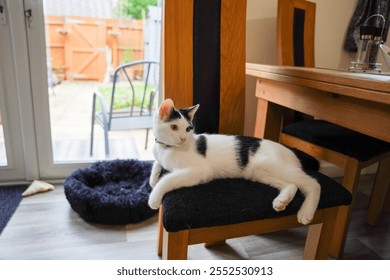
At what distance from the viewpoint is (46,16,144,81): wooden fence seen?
63.5 inches

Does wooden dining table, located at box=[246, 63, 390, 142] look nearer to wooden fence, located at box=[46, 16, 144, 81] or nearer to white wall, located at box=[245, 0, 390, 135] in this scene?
white wall, located at box=[245, 0, 390, 135]

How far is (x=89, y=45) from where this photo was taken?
5.72ft

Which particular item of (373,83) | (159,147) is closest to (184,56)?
(159,147)

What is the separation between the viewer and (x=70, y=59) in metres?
1.73

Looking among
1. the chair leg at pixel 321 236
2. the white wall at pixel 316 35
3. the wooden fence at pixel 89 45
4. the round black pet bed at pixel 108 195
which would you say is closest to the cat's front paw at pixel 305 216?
the chair leg at pixel 321 236

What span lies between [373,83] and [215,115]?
53 centimetres

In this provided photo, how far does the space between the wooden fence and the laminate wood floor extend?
2.77ft

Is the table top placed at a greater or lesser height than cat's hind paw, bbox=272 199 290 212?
greater

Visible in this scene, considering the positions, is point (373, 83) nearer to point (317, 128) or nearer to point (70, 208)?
point (317, 128)

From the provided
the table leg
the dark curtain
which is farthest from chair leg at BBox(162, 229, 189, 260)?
the dark curtain

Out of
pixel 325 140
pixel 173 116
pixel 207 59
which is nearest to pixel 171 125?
pixel 173 116

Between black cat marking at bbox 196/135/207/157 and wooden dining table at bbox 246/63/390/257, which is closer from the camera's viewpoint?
wooden dining table at bbox 246/63/390/257

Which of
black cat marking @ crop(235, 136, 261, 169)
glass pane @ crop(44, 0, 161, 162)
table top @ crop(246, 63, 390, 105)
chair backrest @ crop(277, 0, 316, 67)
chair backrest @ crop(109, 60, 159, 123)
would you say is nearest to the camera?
table top @ crop(246, 63, 390, 105)
